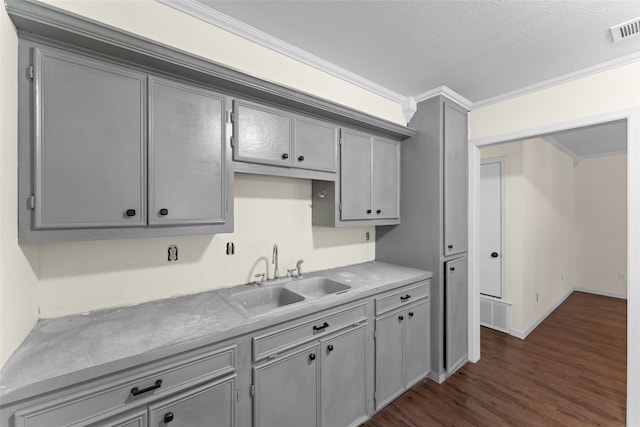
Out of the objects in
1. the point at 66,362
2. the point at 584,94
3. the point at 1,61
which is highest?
the point at 584,94

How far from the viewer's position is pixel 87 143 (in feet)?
4.14

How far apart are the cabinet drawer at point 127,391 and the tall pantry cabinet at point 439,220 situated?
6.37 feet

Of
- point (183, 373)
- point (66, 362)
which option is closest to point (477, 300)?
point (183, 373)

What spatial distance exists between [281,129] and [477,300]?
272 cm

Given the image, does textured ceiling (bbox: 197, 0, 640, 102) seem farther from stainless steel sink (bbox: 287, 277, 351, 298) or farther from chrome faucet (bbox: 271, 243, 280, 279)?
stainless steel sink (bbox: 287, 277, 351, 298)

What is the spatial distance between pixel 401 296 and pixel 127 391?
186cm

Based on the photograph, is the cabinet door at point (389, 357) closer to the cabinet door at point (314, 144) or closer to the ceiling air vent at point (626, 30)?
the cabinet door at point (314, 144)

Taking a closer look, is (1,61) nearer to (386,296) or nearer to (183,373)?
(183,373)

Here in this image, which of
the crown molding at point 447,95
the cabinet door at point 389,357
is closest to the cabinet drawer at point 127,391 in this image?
the cabinet door at point 389,357

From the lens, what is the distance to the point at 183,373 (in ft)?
4.08

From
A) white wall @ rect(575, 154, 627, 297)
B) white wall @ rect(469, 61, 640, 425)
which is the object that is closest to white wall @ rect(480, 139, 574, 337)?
white wall @ rect(469, 61, 640, 425)

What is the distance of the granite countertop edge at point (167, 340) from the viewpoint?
3.12 ft

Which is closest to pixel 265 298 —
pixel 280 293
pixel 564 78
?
pixel 280 293

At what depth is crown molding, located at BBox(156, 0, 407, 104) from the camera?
1656 millimetres
